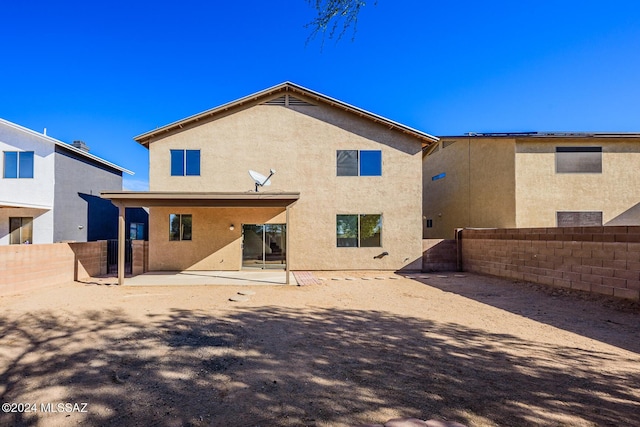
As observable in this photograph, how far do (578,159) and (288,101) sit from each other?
13.3 metres

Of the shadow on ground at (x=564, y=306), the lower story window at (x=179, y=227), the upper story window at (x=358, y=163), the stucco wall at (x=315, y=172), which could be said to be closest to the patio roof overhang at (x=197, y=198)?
the lower story window at (x=179, y=227)

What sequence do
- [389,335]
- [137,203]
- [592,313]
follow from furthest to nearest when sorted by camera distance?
[137,203], [592,313], [389,335]

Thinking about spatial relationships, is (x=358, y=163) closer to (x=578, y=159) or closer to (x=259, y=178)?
(x=259, y=178)

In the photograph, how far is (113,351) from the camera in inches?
157

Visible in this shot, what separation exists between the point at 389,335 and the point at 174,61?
15731mm

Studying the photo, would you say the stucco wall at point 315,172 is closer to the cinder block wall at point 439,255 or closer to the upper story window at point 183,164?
the upper story window at point 183,164

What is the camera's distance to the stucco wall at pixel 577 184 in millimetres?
12844

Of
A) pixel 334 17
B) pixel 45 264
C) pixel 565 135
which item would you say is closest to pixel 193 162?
pixel 45 264

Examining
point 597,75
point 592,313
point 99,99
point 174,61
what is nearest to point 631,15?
point 597,75

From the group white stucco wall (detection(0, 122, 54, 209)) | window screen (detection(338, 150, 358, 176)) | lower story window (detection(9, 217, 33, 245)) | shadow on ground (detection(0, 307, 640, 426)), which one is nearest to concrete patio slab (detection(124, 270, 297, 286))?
shadow on ground (detection(0, 307, 640, 426))

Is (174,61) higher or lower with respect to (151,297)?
higher

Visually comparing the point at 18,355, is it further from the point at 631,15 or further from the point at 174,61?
the point at 174,61

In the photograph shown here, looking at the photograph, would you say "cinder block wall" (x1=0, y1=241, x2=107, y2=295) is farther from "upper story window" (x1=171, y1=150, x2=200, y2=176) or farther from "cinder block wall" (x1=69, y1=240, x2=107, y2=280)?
"upper story window" (x1=171, y1=150, x2=200, y2=176)

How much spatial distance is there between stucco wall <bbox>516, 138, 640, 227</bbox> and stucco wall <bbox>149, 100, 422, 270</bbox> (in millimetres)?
4978
